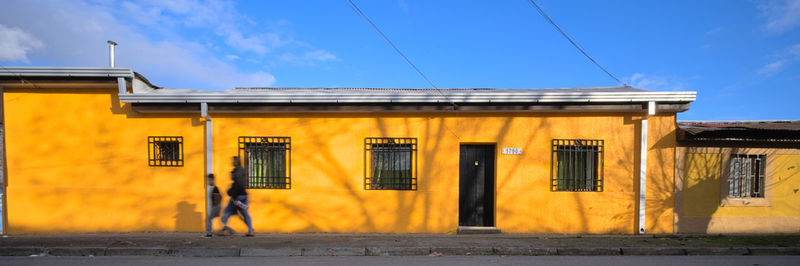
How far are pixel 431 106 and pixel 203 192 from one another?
5.02 m

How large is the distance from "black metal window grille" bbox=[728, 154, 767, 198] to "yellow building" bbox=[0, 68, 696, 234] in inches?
59.7

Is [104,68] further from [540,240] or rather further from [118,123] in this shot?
[540,240]

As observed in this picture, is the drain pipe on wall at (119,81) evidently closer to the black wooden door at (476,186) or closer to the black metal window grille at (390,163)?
the black metal window grille at (390,163)

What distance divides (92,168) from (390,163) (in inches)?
240

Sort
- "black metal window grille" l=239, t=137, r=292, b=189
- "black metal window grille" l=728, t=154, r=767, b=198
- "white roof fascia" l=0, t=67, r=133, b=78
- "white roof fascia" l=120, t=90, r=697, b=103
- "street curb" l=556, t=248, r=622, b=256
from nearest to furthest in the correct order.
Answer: "street curb" l=556, t=248, r=622, b=256, "white roof fascia" l=0, t=67, r=133, b=78, "white roof fascia" l=120, t=90, r=697, b=103, "black metal window grille" l=239, t=137, r=292, b=189, "black metal window grille" l=728, t=154, r=767, b=198

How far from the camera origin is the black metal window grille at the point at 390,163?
6898 millimetres

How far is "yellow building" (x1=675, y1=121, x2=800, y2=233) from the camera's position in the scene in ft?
22.4

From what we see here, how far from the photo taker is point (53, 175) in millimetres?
6711

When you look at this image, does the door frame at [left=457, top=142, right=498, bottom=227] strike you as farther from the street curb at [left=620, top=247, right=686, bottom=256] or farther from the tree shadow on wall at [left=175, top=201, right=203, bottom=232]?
the tree shadow on wall at [left=175, top=201, right=203, bottom=232]

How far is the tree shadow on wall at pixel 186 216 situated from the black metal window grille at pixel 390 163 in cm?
352

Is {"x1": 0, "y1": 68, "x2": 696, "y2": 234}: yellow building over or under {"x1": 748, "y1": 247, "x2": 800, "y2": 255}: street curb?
over

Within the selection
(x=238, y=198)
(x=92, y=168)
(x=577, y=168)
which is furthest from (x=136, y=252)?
(x=577, y=168)

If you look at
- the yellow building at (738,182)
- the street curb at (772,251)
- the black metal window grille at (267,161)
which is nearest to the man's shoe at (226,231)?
the black metal window grille at (267,161)

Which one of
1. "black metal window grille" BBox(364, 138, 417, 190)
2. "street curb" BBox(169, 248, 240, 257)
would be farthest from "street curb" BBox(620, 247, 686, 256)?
"street curb" BBox(169, 248, 240, 257)
